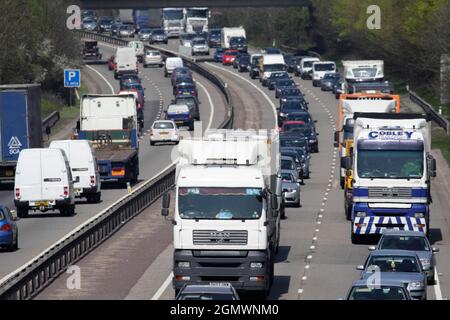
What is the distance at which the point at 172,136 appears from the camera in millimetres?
77250

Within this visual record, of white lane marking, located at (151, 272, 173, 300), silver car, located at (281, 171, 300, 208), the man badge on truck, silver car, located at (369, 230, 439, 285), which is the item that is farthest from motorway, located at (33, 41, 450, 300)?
the man badge on truck

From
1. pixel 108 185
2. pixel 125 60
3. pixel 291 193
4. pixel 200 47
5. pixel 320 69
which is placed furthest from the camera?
pixel 200 47

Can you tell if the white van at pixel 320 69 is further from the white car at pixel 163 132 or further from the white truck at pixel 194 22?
the white truck at pixel 194 22

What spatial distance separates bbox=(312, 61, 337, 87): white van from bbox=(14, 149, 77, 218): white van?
2525 inches

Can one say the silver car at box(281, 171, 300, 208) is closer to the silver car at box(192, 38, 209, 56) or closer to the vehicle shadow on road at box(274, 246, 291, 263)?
the vehicle shadow on road at box(274, 246, 291, 263)

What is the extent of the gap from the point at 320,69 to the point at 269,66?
418 cm

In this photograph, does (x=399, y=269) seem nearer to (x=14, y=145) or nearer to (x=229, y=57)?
(x=14, y=145)

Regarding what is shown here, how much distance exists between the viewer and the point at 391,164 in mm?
41375

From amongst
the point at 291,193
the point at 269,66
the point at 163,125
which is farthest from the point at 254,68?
the point at 291,193

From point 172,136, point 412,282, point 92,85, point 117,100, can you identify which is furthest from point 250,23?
point 412,282

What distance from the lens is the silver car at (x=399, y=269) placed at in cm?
2981

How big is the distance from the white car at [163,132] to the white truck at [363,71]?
60.3 ft

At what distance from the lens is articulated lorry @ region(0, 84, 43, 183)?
5841 centimetres
